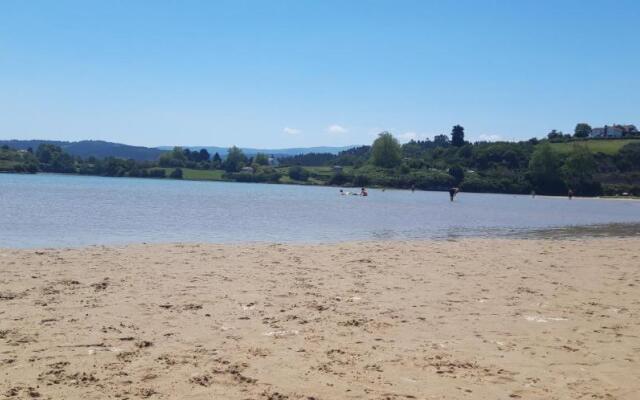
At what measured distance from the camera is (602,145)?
561ft

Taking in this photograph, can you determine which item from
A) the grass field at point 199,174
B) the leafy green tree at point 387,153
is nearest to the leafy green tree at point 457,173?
the leafy green tree at point 387,153

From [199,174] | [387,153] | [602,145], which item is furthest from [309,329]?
[199,174]

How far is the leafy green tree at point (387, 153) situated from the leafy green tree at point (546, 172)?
40.4 metres

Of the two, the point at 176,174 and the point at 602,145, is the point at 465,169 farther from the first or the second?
the point at 176,174

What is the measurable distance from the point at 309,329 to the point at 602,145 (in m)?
181

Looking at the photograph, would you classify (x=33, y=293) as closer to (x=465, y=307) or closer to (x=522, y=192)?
(x=465, y=307)

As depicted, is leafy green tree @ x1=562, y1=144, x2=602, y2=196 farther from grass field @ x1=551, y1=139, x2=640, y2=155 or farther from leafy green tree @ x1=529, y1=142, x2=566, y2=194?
grass field @ x1=551, y1=139, x2=640, y2=155

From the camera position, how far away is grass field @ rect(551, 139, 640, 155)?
164 metres

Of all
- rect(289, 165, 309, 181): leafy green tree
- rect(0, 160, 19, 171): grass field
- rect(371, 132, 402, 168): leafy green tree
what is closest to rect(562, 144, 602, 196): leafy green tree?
rect(371, 132, 402, 168): leafy green tree

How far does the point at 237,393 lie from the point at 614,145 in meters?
186

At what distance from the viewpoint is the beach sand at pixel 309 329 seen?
7.12 metres

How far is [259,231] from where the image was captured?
2928 centimetres

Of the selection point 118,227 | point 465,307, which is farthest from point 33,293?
point 118,227

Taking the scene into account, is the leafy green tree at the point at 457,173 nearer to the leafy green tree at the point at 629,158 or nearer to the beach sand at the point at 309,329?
the leafy green tree at the point at 629,158
